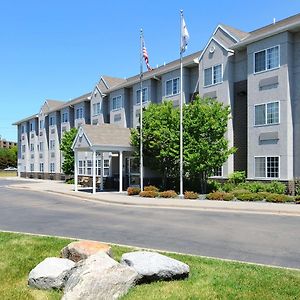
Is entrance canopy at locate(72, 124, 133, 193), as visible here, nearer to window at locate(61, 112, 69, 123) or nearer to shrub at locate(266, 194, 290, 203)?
shrub at locate(266, 194, 290, 203)

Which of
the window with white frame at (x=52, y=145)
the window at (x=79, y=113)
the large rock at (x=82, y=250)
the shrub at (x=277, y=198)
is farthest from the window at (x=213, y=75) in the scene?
the window with white frame at (x=52, y=145)

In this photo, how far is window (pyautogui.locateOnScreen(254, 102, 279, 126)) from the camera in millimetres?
26737

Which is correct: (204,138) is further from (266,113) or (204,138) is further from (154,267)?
(154,267)

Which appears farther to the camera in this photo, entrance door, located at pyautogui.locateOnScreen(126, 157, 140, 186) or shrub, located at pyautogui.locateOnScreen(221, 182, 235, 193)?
entrance door, located at pyautogui.locateOnScreen(126, 157, 140, 186)

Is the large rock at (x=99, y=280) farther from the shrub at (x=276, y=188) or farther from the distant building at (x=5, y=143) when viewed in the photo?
the distant building at (x=5, y=143)

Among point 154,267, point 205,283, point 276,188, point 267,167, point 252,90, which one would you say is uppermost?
point 252,90

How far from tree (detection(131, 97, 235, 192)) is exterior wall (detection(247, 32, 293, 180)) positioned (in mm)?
2466

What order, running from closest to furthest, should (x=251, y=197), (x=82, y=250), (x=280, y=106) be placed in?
(x=82, y=250) < (x=251, y=197) < (x=280, y=106)

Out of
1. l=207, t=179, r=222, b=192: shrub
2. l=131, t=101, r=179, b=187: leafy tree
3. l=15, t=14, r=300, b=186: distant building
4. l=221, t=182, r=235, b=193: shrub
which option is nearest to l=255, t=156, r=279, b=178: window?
l=15, t=14, r=300, b=186: distant building

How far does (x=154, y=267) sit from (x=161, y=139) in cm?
2179

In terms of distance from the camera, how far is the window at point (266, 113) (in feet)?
87.7

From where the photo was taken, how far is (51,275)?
6691 mm

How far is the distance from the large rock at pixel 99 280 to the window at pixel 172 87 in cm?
2999

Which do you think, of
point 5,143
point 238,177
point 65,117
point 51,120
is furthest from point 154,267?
point 5,143
